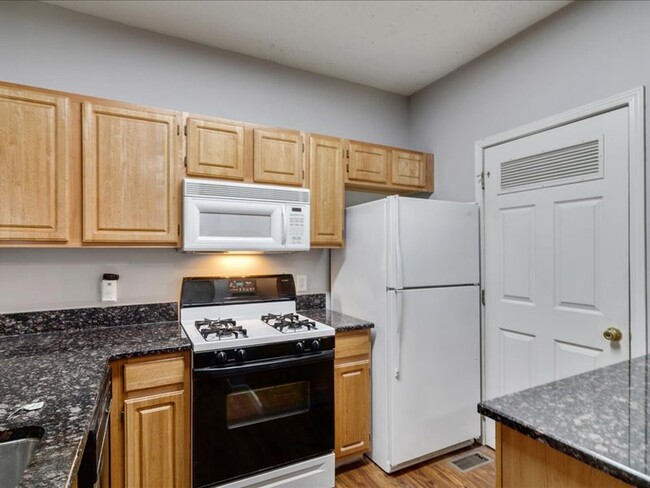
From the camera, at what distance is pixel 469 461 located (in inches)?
92.7

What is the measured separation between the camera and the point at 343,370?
2.25 m

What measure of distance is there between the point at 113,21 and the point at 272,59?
3.18ft

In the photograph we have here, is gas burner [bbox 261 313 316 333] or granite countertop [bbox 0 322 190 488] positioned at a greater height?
gas burner [bbox 261 313 316 333]

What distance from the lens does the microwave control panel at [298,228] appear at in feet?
7.51

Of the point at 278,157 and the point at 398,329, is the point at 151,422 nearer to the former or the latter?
the point at 398,329

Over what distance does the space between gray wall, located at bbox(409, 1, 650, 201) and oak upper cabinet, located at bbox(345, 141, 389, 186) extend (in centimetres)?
53

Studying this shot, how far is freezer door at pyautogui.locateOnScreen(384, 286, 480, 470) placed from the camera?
222 cm

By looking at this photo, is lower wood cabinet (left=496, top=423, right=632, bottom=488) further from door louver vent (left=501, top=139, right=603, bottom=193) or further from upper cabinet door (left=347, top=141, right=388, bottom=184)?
upper cabinet door (left=347, top=141, right=388, bottom=184)

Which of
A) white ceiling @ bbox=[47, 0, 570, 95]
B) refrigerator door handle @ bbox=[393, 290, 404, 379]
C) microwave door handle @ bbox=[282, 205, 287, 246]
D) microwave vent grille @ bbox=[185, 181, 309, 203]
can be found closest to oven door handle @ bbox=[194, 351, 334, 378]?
refrigerator door handle @ bbox=[393, 290, 404, 379]

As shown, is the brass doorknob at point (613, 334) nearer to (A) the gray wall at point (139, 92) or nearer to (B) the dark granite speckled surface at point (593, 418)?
(B) the dark granite speckled surface at point (593, 418)

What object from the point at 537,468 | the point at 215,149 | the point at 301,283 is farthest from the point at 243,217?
the point at 537,468

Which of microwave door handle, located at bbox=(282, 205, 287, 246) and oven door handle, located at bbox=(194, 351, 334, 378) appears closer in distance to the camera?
oven door handle, located at bbox=(194, 351, 334, 378)


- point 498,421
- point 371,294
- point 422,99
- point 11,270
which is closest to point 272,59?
point 422,99

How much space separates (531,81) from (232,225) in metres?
2.00
